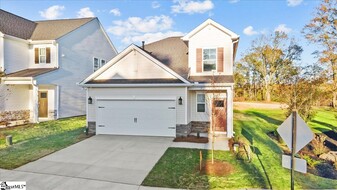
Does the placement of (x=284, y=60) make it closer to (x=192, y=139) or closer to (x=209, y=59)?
(x=209, y=59)

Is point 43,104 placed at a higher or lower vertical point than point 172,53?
lower

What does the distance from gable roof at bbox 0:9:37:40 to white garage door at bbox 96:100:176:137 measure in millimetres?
11204

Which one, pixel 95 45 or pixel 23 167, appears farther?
pixel 95 45

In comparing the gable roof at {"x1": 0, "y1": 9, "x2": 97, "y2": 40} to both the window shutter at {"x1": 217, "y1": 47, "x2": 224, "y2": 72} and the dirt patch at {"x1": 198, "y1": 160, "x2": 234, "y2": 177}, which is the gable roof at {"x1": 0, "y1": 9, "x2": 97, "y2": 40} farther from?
the dirt patch at {"x1": 198, "y1": 160, "x2": 234, "y2": 177}

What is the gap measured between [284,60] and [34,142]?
4078 centimetres

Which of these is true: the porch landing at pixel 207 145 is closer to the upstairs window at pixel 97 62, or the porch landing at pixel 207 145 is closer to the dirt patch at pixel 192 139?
the dirt patch at pixel 192 139

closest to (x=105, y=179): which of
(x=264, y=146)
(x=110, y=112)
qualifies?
(x=110, y=112)

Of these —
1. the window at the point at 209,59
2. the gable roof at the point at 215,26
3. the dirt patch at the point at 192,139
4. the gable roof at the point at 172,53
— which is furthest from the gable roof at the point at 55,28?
the dirt patch at the point at 192,139

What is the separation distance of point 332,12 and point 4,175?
29.5m

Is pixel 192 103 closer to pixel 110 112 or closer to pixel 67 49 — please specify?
pixel 110 112

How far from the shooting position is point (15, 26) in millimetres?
18453

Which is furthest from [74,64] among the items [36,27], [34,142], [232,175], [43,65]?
[232,175]

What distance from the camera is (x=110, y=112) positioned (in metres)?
12.6

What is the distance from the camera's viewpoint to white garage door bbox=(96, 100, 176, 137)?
39.2ft
